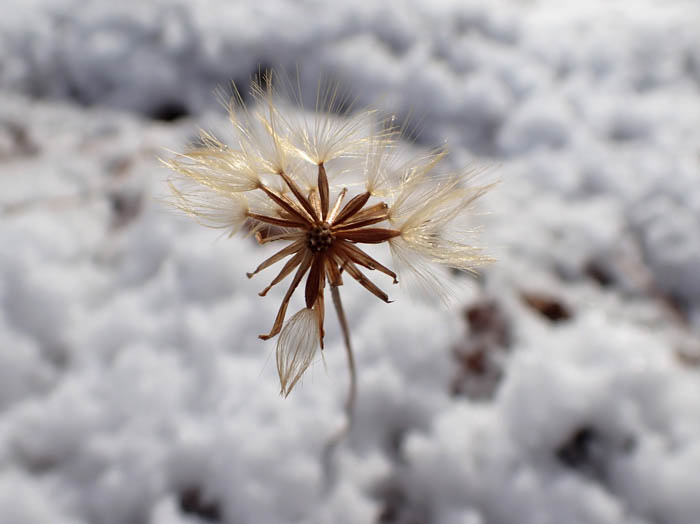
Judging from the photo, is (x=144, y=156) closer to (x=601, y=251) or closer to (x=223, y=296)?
(x=223, y=296)

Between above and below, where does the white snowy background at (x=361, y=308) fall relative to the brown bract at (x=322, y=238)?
above

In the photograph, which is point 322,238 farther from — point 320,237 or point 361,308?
point 361,308

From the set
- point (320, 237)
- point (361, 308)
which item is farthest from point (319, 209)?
point (361, 308)

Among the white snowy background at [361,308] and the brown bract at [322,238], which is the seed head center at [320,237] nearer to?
the brown bract at [322,238]

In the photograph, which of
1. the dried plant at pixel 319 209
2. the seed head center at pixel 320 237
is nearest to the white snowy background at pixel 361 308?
the dried plant at pixel 319 209

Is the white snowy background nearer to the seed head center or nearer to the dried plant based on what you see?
the dried plant

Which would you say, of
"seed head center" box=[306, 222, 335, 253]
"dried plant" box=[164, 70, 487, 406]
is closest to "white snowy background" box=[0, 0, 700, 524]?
"dried plant" box=[164, 70, 487, 406]

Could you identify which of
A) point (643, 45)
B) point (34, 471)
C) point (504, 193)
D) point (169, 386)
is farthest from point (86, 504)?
point (643, 45)
